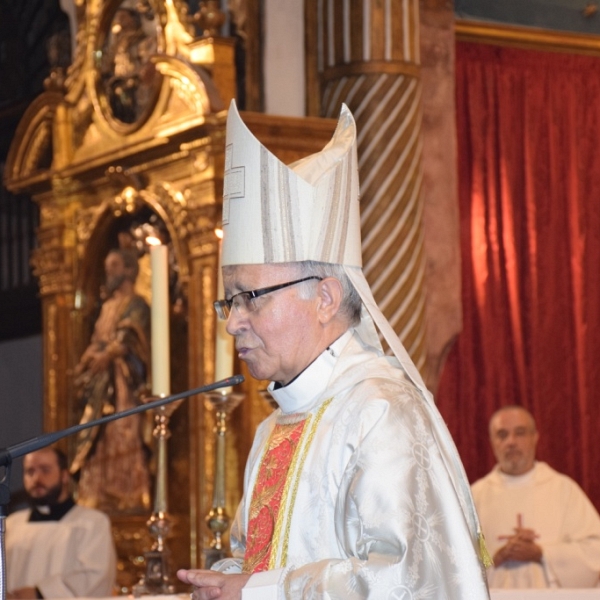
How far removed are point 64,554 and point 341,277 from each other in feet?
13.3

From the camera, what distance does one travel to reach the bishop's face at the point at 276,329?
3.04 meters

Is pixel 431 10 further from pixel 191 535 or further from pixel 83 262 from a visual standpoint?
pixel 191 535

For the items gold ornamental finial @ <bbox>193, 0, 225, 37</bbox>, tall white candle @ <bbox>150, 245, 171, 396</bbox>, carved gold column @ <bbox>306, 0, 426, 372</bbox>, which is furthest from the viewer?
carved gold column @ <bbox>306, 0, 426, 372</bbox>

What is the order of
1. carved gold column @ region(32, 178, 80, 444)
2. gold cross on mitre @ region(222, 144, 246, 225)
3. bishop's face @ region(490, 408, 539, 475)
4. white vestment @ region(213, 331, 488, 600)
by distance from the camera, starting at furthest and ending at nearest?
carved gold column @ region(32, 178, 80, 444), bishop's face @ region(490, 408, 539, 475), gold cross on mitre @ region(222, 144, 246, 225), white vestment @ region(213, 331, 488, 600)

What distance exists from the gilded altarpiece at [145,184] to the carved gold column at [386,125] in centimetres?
23

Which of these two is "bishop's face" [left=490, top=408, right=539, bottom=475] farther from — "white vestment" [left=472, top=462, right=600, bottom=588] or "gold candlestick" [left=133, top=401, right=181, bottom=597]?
"gold candlestick" [left=133, top=401, right=181, bottom=597]

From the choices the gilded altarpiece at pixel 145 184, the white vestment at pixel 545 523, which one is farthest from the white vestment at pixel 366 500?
the white vestment at pixel 545 523

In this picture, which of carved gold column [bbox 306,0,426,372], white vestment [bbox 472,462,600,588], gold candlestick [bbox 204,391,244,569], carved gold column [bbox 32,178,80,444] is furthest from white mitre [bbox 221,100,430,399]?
carved gold column [bbox 32,178,80,444]

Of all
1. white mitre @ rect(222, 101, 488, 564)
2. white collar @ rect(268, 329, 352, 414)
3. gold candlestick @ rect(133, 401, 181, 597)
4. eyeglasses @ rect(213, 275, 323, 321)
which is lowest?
gold candlestick @ rect(133, 401, 181, 597)

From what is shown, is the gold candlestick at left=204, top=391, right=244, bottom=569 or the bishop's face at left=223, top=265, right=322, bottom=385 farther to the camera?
the gold candlestick at left=204, top=391, right=244, bottom=569

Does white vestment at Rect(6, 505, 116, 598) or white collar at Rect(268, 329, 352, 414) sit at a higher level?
white collar at Rect(268, 329, 352, 414)

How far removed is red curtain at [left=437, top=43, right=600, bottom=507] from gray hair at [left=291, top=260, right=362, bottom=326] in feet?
15.0

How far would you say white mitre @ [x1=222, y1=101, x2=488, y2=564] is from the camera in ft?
10.2

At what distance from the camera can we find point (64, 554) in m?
6.80
